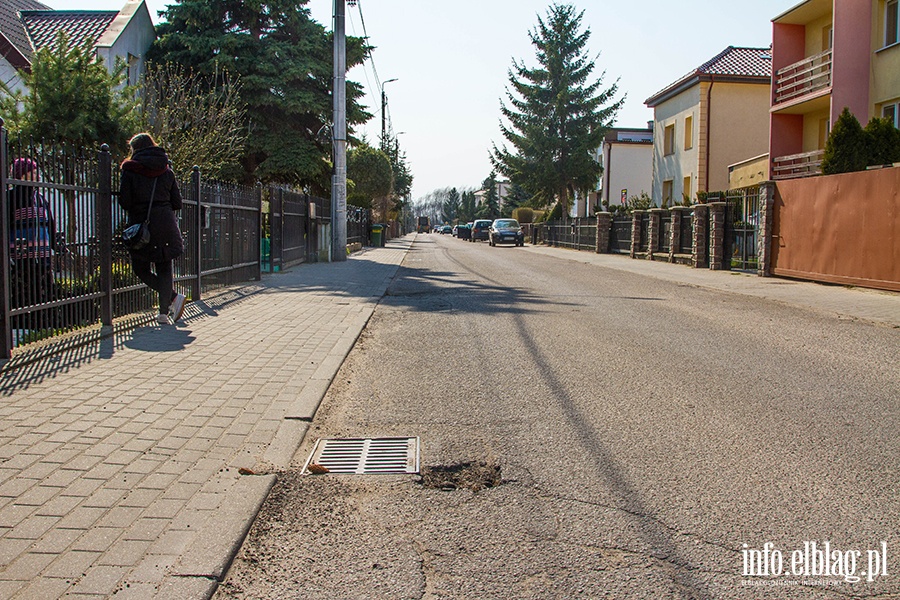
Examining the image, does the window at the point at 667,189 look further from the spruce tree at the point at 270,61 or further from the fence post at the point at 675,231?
the spruce tree at the point at 270,61

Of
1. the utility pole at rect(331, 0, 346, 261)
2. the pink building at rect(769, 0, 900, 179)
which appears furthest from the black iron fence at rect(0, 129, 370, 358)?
the pink building at rect(769, 0, 900, 179)

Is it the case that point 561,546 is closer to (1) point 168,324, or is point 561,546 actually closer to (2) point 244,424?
(2) point 244,424

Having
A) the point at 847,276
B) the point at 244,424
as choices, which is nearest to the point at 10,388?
the point at 244,424

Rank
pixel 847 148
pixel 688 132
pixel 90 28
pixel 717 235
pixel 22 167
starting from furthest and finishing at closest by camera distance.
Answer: pixel 688 132, pixel 90 28, pixel 717 235, pixel 847 148, pixel 22 167

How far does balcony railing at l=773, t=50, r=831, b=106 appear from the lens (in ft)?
83.0

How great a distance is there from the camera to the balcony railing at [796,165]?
81.8 ft

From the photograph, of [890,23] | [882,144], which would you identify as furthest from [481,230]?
[882,144]

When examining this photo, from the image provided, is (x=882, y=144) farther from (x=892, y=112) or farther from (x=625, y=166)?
(x=625, y=166)

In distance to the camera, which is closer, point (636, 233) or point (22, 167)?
point (22, 167)

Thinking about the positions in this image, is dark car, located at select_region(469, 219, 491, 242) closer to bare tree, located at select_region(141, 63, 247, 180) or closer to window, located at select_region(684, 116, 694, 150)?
window, located at select_region(684, 116, 694, 150)

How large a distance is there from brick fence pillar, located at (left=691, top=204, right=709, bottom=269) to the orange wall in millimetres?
A: 4143

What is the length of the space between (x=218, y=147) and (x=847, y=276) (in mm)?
15467

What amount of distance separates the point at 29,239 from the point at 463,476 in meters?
5.03

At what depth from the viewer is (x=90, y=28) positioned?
94.8 feet
